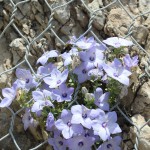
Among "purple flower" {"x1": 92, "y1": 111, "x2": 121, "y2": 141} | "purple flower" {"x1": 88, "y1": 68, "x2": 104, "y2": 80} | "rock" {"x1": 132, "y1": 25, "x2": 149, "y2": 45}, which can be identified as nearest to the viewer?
"purple flower" {"x1": 92, "y1": 111, "x2": 121, "y2": 141}

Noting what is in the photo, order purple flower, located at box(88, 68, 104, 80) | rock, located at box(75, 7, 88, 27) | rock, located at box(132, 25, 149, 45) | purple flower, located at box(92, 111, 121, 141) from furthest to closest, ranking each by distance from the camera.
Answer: rock, located at box(75, 7, 88, 27) → rock, located at box(132, 25, 149, 45) → purple flower, located at box(88, 68, 104, 80) → purple flower, located at box(92, 111, 121, 141)

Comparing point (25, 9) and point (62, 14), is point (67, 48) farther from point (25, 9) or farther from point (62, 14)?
point (25, 9)

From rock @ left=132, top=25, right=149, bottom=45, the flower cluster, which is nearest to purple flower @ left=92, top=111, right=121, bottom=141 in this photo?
the flower cluster

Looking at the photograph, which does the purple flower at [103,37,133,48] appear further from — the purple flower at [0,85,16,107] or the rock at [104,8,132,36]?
the purple flower at [0,85,16,107]

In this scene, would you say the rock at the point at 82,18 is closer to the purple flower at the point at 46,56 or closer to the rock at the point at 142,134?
the purple flower at the point at 46,56

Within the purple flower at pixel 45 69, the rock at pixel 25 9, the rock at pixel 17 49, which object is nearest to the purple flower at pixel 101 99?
the purple flower at pixel 45 69

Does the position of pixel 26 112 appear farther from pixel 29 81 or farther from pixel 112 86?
pixel 112 86
